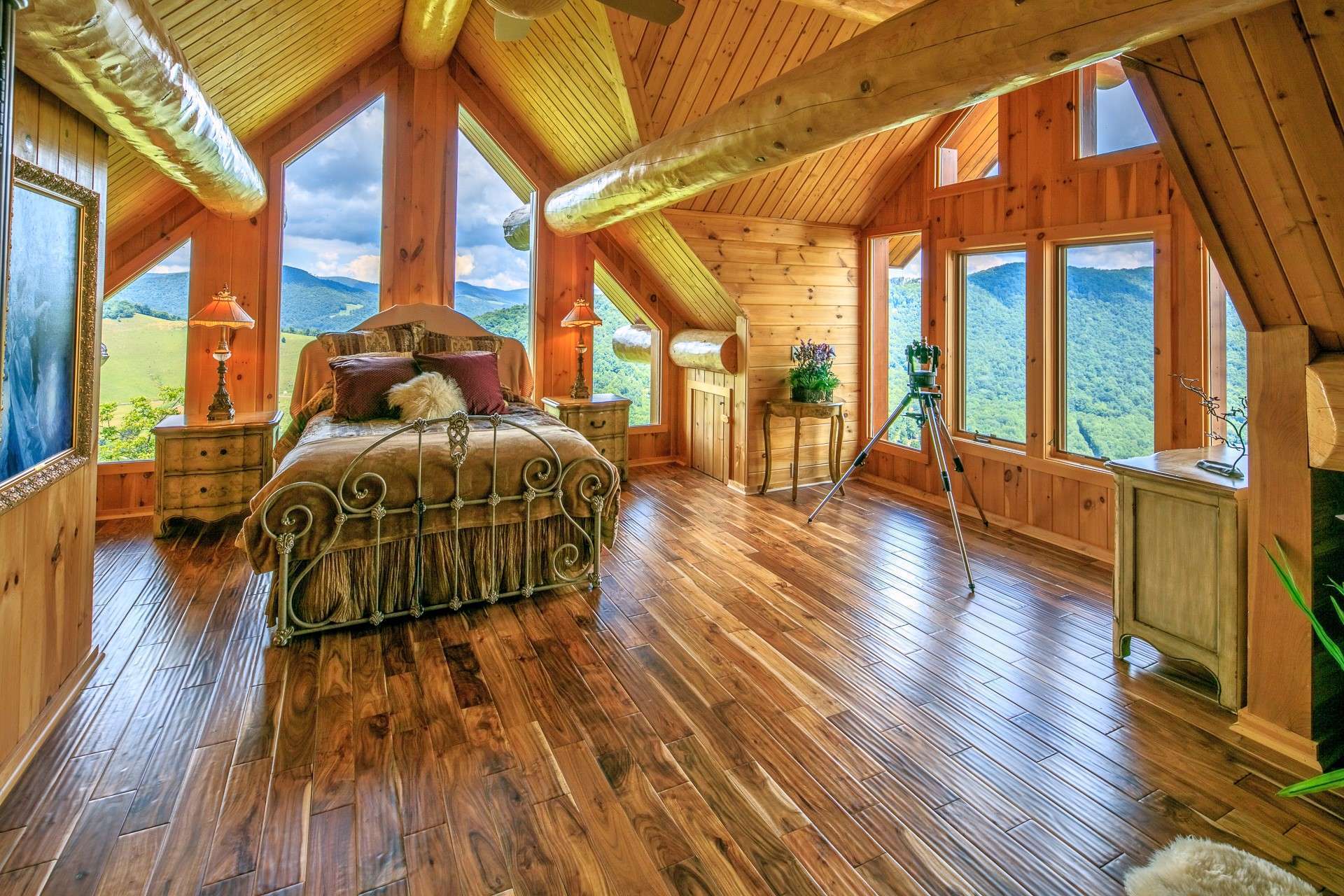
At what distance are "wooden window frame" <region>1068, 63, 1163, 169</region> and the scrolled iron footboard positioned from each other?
129 inches

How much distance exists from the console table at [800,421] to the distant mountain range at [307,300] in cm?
264

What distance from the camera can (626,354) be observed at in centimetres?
634

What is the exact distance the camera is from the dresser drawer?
4.01m

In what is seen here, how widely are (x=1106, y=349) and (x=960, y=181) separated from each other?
1707mm

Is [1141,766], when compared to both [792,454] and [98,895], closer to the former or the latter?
[98,895]

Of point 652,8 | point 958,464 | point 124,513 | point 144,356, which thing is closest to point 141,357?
point 144,356

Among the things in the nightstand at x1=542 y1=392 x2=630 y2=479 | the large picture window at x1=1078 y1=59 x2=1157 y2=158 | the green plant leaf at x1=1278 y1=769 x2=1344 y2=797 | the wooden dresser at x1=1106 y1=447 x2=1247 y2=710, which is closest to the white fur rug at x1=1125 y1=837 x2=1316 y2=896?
the green plant leaf at x1=1278 y1=769 x2=1344 y2=797

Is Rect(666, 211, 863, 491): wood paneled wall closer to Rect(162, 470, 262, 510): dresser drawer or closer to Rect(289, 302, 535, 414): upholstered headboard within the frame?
Rect(289, 302, 535, 414): upholstered headboard

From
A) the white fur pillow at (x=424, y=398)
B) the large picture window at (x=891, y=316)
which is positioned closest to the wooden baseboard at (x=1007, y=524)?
the large picture window at (x=891, y=316)

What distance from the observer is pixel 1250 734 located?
7.08 ft

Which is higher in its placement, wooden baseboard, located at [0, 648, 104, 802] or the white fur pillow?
the white fur pillow

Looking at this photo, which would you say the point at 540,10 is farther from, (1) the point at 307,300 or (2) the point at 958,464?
(1) the point at 307,300

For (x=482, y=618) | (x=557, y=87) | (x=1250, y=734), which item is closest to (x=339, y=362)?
(x=482, y=618)

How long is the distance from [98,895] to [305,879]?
17.3 inches
